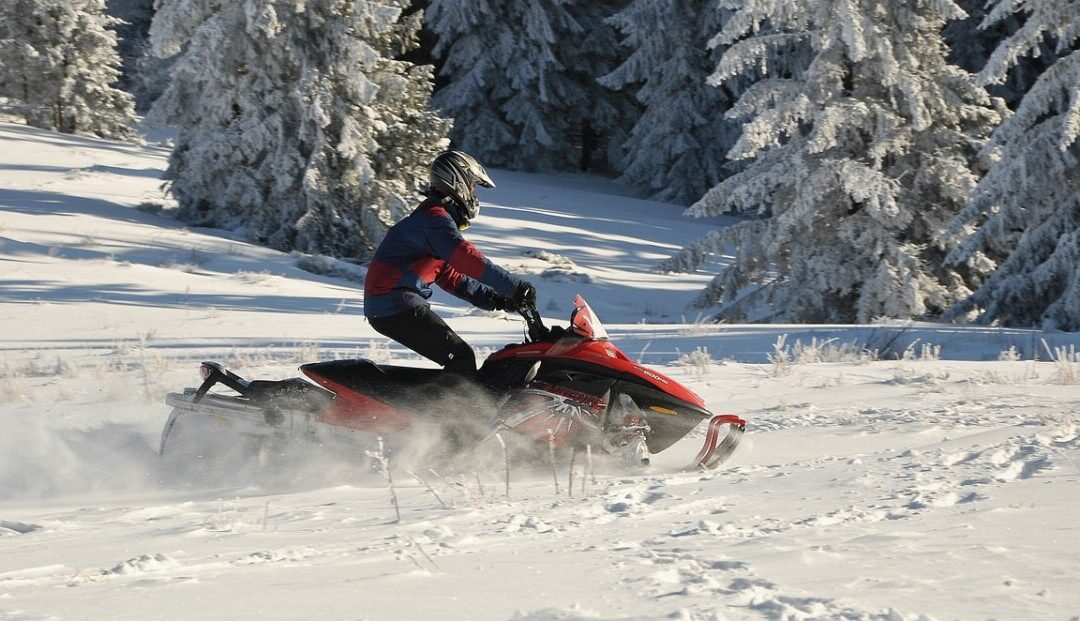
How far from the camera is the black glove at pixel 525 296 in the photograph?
6.19 metres

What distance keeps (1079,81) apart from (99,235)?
1485 cm

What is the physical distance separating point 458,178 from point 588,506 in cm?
235

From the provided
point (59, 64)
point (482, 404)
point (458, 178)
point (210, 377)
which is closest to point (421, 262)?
point (458, 178)

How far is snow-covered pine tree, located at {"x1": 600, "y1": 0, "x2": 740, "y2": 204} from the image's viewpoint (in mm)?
37250

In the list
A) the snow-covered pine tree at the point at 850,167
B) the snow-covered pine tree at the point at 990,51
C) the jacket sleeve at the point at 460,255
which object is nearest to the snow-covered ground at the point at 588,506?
the jacket sleeve at the point at 460,255

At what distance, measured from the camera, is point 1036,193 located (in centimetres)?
1537

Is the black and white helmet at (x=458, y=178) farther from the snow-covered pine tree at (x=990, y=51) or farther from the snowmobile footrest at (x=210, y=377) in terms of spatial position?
the snow-covered pine tree at (x=990, y=51)

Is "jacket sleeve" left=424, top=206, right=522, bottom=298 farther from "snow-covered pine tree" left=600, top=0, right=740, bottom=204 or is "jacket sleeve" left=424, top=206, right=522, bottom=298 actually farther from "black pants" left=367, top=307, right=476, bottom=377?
"snow-covered pine tree" left=600, top=0, right=740, bottom=204

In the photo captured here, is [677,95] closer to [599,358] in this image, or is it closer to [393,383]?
[599,358]

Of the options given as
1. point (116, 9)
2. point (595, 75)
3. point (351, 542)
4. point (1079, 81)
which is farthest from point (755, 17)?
point (116, 9)

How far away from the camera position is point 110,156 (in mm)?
28641

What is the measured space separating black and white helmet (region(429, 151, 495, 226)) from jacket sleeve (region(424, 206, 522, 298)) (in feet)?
0.77

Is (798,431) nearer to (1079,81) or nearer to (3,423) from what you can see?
(3,423)

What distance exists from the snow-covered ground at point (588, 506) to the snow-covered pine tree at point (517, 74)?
91.1 ft
